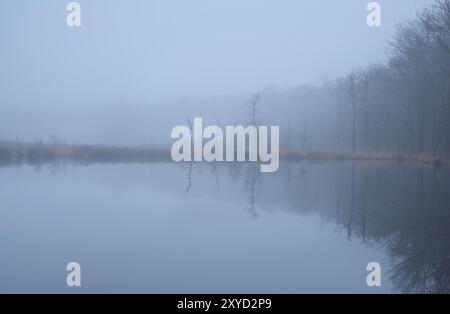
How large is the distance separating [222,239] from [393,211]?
8.71 feet

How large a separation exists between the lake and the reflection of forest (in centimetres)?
1

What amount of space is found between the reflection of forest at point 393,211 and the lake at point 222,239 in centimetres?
1

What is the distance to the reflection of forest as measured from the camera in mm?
3321

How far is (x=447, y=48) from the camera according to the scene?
12.0 m

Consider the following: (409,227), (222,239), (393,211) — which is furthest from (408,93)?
(222,239)

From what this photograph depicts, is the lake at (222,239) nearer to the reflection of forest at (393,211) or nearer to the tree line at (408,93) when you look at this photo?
the reflection of forest at (393,211)

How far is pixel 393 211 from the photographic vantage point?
5770 mm

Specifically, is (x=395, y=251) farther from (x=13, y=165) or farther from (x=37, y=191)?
(x=13, y=165)

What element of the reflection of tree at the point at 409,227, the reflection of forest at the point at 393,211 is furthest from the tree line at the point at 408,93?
the reflection of tree at the point at 409,227

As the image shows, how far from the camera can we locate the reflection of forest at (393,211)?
332 centimetres

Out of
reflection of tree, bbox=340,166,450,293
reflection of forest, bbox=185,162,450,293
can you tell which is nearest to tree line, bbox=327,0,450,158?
reflection of forest, bbox=185,162,450,293

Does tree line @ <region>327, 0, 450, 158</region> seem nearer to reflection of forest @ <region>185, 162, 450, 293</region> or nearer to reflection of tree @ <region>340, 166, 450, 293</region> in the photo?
reflection of forest @ <region>185, 162, 450, 293</region>

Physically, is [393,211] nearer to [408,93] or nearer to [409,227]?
[409,227]
